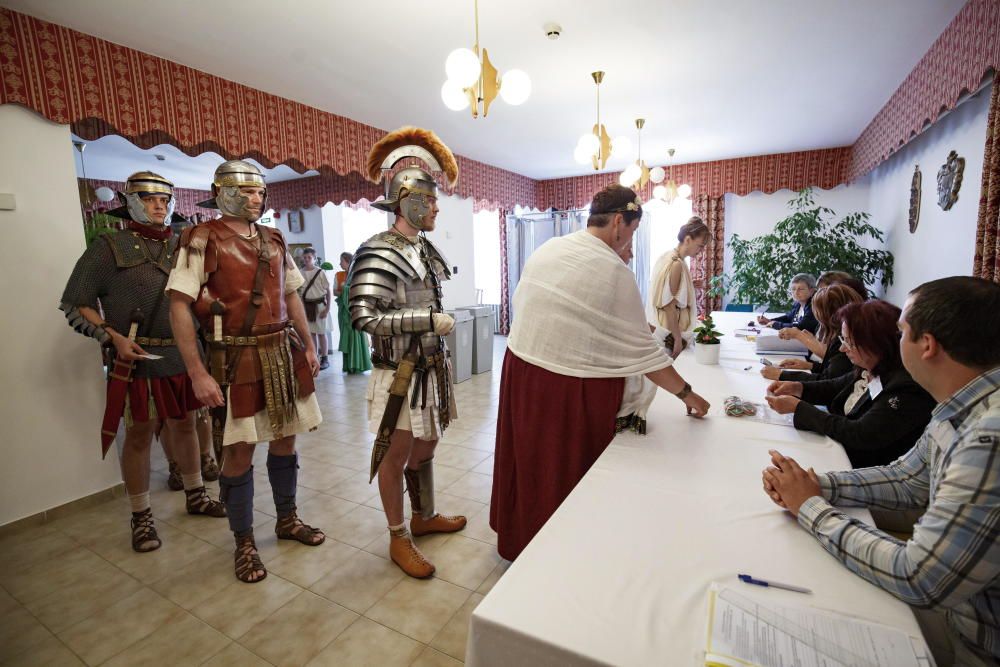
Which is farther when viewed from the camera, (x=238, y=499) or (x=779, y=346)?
(x=779, y=346)

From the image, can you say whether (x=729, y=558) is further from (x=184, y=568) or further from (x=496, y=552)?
(x=184, y=568)

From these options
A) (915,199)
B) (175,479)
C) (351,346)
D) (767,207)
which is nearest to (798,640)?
A: (175,479)

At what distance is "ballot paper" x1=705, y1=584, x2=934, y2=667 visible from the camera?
0.66m

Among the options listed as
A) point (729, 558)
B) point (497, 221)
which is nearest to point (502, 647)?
point (729, 558)

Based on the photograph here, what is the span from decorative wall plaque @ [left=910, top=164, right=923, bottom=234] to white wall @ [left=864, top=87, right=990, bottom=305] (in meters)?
0.06

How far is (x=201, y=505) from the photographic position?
8.15 feet

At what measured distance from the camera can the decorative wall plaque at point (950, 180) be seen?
3.14 meters

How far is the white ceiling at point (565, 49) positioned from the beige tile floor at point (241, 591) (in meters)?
2.62

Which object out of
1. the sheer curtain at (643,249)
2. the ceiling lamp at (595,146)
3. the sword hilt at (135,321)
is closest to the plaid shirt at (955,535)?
the sword hilt at (135,321)

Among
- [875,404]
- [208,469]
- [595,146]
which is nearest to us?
[875,404]

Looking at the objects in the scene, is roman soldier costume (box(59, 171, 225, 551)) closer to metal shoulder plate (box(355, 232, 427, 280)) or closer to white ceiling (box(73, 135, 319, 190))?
metal shoulder plate (box(355, 232, 427, 280))

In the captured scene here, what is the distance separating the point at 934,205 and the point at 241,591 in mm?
5070

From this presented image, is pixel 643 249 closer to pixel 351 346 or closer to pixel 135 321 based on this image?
pixel 351 346

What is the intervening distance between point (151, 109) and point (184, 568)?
107 inches
